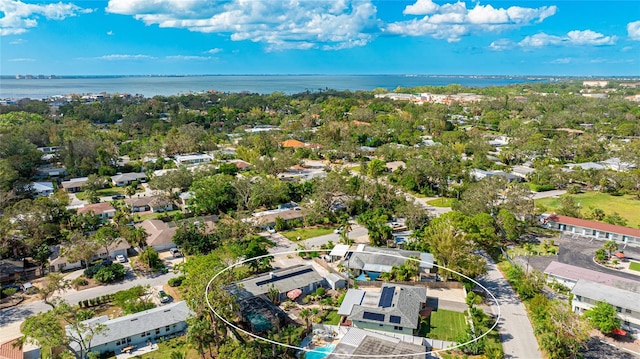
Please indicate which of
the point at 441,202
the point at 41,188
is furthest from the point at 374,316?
the point at 41,188

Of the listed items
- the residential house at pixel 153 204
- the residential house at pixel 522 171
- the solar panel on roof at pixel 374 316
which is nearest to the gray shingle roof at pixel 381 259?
the solar panel on roof at pixel 374 316

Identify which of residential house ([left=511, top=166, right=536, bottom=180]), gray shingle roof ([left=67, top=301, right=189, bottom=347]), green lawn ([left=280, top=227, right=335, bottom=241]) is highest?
residential house ([left=511, top=166, right=536, bottom=180])

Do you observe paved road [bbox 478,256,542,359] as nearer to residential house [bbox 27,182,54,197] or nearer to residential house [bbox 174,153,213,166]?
residential house [bbox 174,153,213,166]

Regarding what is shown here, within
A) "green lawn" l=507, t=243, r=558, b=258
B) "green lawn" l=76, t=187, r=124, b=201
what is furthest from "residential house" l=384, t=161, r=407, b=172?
"green lawn" l=76, t=187, r=124, b=201

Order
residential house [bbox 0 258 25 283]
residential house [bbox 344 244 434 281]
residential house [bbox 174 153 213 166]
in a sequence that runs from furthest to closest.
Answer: residential house [bbox 174 153 213 166]
residential house [bbox 344 244 434 281]
residential house [bbox 0 258 25 283]

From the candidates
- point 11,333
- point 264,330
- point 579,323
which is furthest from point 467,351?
point 11,333

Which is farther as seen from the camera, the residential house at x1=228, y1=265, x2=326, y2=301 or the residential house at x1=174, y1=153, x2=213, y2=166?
the residential house at x1=174, y1=153, x2=213, y2=166

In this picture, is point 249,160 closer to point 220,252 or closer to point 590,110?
point 220,252

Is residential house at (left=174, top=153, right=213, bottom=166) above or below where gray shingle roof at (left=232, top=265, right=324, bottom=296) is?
above
